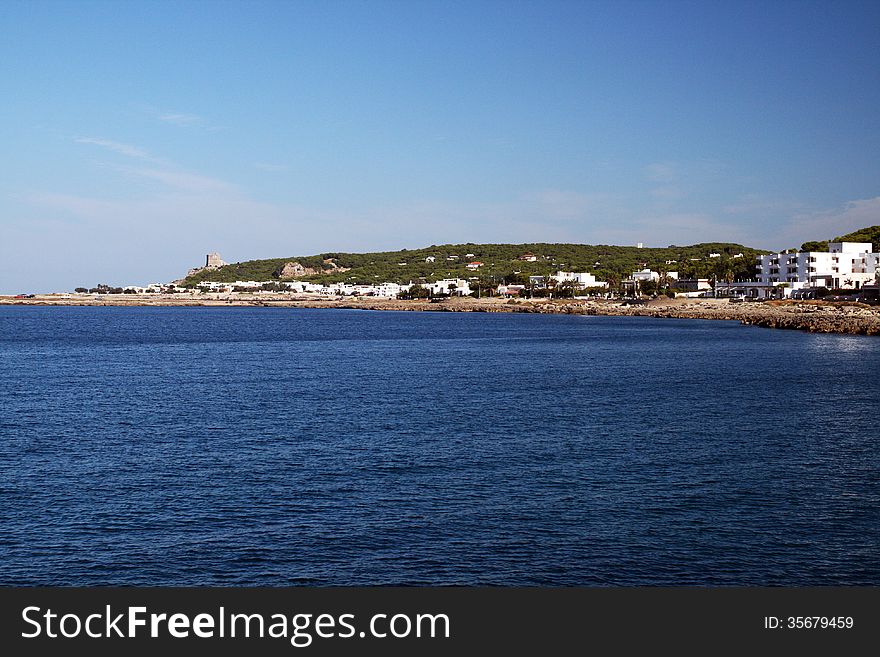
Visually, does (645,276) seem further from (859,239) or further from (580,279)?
(859,239)

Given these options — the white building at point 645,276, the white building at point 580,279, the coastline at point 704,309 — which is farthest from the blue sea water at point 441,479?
the white building at point 580,279

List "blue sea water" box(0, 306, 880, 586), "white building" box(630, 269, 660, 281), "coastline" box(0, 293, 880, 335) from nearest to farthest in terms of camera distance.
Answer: "blue sea water" box(0, 306, 880, 586), "coastline" box(0, 293, 880, 335), "white building" box(630, 269, 660, 281)

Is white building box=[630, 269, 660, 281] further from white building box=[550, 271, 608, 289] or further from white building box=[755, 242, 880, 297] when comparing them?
white building box=[755, 242, 880, 297]

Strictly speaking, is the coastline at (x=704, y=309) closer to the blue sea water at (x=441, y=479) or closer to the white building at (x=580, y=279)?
the white building at (x=580, y=279)

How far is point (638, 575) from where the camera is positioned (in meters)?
14.5

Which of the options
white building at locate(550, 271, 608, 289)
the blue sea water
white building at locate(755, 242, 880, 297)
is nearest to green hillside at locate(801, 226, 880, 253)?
white building at locate(755, 242, 880, 297)

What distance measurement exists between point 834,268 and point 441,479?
128056mm

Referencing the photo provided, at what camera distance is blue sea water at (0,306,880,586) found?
49.1ft

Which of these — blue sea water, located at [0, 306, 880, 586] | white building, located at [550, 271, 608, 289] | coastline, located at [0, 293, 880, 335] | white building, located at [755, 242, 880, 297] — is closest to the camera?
blue sea water, located at [0, 306, 880, 586]

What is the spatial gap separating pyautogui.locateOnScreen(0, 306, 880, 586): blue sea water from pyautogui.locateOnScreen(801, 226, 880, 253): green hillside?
114 meters

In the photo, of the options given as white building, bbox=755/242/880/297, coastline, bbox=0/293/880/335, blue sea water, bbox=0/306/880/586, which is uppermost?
white building, bbox=755/242/880/297

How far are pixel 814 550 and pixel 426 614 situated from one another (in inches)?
320

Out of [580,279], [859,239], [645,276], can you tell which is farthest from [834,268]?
[580,279]

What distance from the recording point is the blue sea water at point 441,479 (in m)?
15.0
